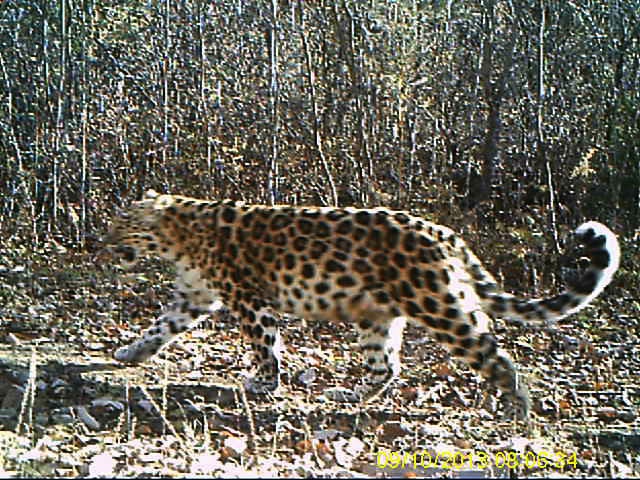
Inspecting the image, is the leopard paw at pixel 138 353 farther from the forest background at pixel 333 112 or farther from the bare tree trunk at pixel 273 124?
the forest background at pixel 333 112

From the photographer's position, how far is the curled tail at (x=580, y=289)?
5219 mm

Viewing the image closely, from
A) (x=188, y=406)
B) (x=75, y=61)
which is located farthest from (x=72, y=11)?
(x=188, y=406)

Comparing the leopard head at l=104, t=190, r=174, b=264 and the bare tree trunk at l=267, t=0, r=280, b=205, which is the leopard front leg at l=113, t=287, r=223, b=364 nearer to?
the leopard head at l=104, t=190, r=174, b=264

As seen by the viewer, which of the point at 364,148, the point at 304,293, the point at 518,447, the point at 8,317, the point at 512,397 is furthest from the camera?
the point at 364,148

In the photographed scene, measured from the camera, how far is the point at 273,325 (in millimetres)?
5895

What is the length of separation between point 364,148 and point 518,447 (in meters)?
5.24

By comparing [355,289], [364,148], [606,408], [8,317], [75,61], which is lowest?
[606,408]

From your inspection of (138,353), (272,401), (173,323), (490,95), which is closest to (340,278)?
(272,401)

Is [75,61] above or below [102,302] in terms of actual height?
above

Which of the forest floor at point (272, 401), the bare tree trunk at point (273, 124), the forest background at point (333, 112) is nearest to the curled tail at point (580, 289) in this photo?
the forest floor at point (272, 401)

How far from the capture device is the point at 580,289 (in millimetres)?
5332

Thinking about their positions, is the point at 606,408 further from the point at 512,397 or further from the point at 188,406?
the point at 188,406
